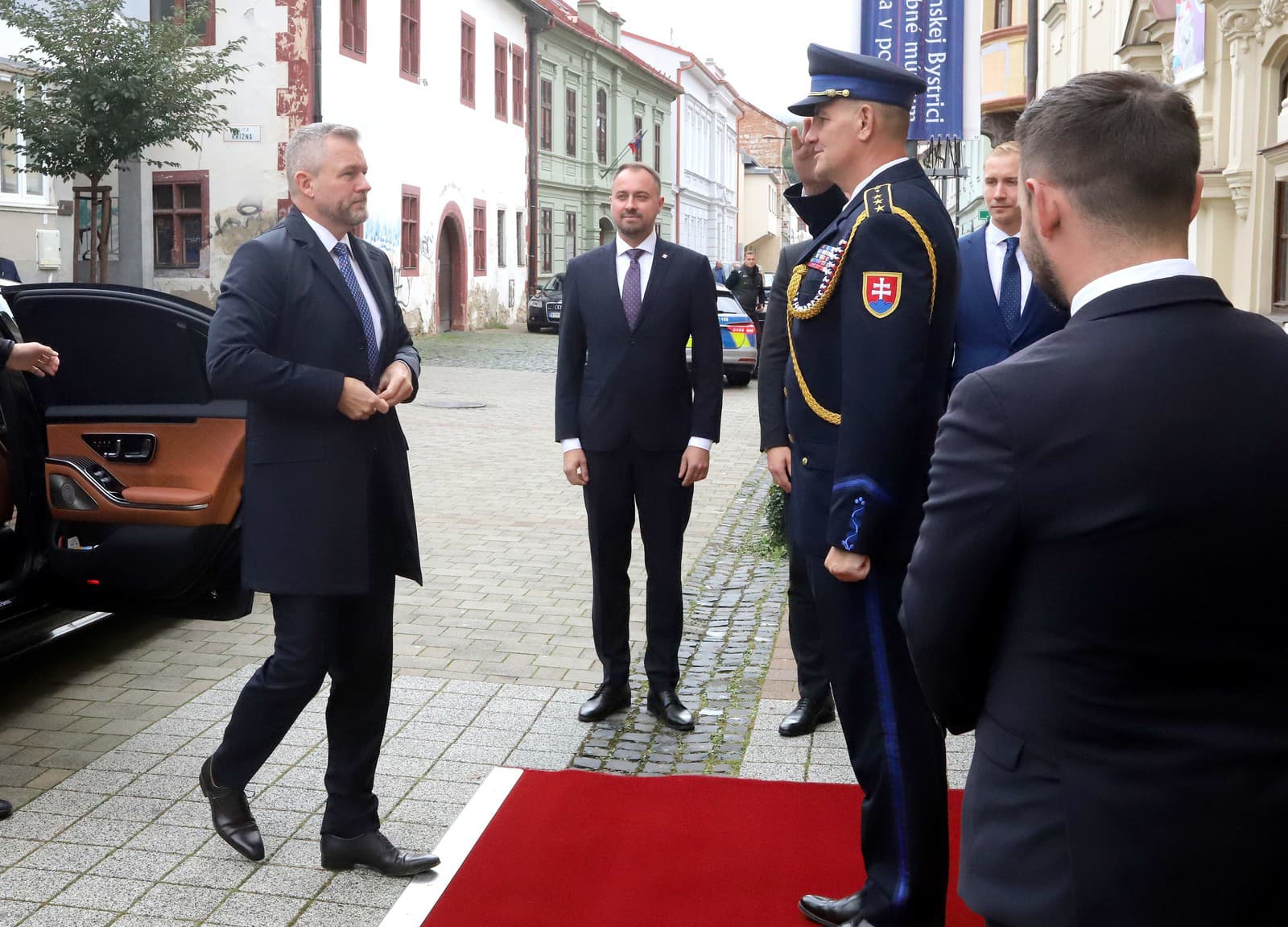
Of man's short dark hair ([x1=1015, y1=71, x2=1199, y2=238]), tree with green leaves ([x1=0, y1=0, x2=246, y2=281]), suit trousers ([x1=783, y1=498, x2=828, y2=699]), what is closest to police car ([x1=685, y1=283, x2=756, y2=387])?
tree with green leaves ([x1=0, y1=0, x2=246, y2=281])

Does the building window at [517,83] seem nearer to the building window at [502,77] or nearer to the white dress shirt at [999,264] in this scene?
the building window at [502,77]

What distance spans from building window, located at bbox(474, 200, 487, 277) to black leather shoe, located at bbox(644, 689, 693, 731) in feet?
95.4

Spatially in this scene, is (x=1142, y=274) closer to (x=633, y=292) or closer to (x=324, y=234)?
(x=324, y=234)

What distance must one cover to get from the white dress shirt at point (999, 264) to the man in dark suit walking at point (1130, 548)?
2.82m

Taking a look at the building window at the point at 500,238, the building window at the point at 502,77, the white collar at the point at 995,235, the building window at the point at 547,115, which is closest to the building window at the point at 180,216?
the building window at the point at 500,238

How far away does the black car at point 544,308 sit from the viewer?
33688mm

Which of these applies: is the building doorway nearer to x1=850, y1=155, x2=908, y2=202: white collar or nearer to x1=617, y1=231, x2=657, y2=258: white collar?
x1=617, y1=231, x2=657, y2=258: white collar

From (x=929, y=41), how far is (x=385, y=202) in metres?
18.8

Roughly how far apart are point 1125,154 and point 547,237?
38.9 m

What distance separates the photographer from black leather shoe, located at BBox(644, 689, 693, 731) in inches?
207

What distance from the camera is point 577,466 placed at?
17.4ft

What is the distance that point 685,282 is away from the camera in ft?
17.4

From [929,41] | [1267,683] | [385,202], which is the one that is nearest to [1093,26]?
[929,41]

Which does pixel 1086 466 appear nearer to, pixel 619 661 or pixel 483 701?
pixel 619 661
